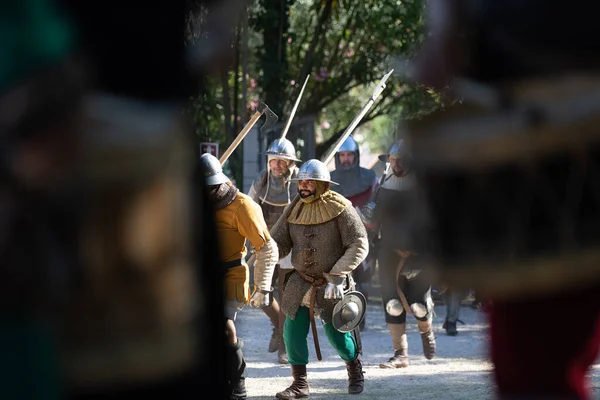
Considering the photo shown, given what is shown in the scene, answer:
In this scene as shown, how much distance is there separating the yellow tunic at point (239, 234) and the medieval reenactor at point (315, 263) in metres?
0.66

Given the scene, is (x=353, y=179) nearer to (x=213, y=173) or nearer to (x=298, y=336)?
(x=298, y=336)

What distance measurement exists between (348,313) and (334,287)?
A: 275 millimetres

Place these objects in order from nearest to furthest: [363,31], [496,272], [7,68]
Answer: [7,68]
[496,272]
[363,31]

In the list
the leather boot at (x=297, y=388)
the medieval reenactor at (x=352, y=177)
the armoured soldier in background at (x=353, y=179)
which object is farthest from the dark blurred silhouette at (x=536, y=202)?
the medieval reenactor at (x=352, y=177)

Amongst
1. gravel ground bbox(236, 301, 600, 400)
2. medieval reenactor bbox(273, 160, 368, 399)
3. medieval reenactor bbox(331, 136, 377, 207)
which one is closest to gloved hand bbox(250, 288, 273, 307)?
medieval reenactor bbox(273, 160, 368, 399)

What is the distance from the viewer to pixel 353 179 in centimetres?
1269

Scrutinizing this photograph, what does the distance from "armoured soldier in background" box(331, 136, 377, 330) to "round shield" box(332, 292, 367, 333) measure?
4082 mm

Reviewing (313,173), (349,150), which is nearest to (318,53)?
(349,150)

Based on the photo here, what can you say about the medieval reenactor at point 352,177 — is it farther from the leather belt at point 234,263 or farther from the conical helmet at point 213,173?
the leather belt at point 234,263

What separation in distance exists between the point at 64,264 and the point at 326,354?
869 cm

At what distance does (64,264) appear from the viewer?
1.38 m

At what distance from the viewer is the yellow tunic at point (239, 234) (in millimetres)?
6867

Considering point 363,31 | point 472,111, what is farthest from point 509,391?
point 363,31

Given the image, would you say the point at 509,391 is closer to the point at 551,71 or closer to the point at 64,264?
the point at 551,71
